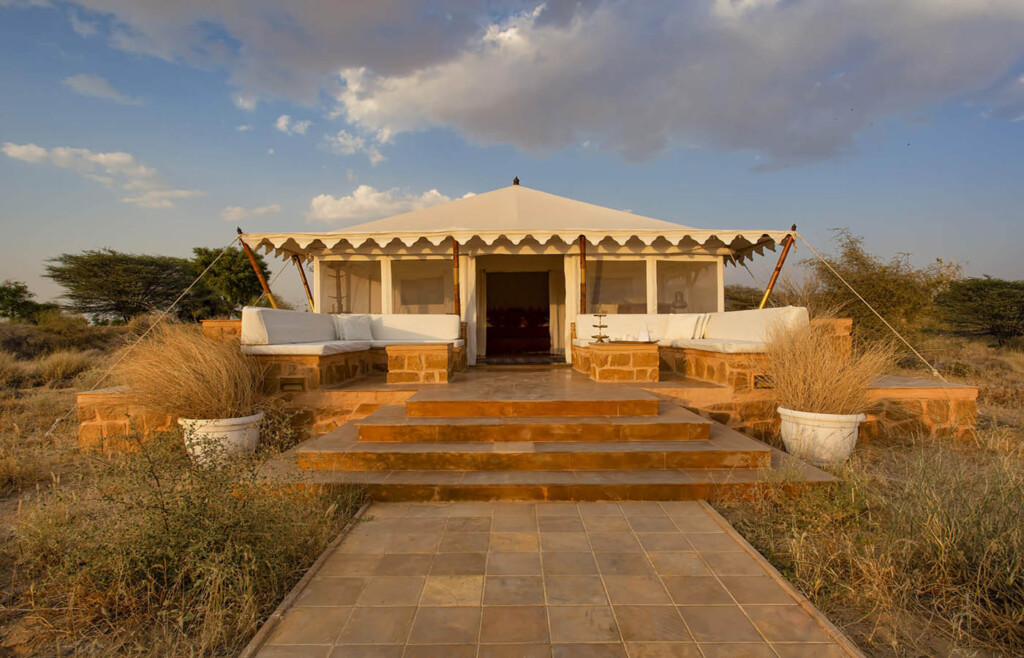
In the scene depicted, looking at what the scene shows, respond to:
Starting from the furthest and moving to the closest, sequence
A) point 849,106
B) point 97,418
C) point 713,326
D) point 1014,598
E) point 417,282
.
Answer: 1. point 417,282
2. point 849,106
3. point 713,326
4. point 97,418
5. point 1014,598

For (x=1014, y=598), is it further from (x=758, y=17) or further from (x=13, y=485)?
(x=758, y=17)

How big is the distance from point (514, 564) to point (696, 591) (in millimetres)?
867

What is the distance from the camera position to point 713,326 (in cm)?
696

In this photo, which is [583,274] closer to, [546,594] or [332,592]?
[546,594]

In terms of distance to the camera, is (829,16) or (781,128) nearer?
(829,16)

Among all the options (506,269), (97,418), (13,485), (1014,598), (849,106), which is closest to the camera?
(1014,598)

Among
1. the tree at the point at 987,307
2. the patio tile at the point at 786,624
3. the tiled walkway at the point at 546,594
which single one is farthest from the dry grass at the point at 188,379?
the tree at the point at 987,307

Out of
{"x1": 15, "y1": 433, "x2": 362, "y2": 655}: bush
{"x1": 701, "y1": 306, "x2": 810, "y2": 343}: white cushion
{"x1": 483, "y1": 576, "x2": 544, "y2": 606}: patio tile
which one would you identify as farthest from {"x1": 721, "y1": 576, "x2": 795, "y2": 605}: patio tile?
{"x1": 701, "y1": 306, "x2": 810, "y2": 343}: white cushion

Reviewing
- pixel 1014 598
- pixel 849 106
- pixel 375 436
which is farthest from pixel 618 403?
pixel 849 106

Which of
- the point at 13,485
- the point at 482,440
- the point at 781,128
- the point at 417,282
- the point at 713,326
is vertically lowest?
the point at 13,485

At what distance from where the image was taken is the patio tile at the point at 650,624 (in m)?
1.76

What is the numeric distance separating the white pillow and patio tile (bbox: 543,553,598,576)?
5.57 metres

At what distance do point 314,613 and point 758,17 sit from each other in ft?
30.9

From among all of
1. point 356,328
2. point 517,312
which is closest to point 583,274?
point 356,328
